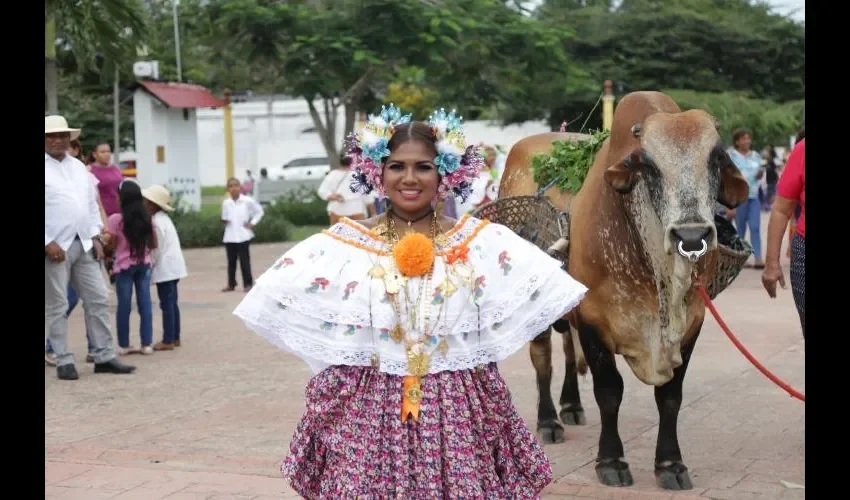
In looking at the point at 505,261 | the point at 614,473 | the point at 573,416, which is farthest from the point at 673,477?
the point at 505,261

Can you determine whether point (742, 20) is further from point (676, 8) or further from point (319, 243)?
point (319, 243)

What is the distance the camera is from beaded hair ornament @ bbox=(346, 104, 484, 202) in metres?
4.64

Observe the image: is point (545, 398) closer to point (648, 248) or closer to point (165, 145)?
point (648, 248)

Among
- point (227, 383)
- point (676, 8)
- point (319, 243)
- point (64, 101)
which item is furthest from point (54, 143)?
point (676, 8)

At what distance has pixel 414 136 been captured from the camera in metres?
4.66

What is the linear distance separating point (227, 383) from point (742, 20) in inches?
1211

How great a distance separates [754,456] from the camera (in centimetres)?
689

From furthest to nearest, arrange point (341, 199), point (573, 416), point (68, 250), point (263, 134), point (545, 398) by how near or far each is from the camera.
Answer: point (263, 134) < point (341, 199) < point (68, 250) < point (573, 416) < point (545, 398)

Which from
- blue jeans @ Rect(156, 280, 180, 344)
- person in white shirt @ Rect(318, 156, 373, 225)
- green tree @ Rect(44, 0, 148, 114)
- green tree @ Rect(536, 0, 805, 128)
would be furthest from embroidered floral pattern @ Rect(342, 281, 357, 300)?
green tree @ Rect(536, 0, 805, 128)

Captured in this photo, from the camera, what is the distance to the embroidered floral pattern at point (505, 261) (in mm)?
4617

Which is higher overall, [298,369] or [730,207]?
[730,207]

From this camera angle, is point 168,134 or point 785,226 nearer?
point 785,226

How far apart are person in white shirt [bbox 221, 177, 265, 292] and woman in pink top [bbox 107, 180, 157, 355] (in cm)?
400

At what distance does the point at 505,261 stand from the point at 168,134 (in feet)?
74.6
